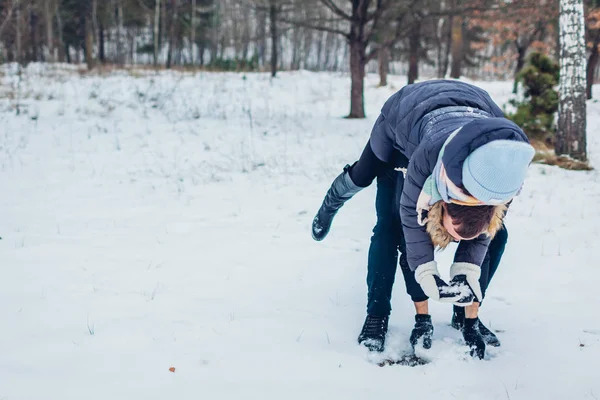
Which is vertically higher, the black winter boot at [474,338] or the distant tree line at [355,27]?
the distant tree line at [355,27]

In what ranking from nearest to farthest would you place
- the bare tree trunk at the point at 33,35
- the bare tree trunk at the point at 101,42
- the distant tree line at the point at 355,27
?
1. the distant tree line at the point at 355,27
2. the bare tree trunk at the point at 33,35
3. the bare tree trunk at the point at 101,42

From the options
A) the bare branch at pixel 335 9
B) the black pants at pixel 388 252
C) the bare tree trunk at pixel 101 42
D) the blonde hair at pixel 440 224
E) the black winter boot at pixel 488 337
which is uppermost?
the bare tree trunk at pixel 101 42

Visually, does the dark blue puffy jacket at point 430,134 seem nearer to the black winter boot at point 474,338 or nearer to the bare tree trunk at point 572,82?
the black winter boot at point 474,338

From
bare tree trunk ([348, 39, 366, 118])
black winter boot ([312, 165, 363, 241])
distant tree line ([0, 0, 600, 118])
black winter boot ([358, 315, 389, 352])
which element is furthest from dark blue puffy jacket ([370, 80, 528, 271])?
bare tree trunk ([348, 39, 366, 118])

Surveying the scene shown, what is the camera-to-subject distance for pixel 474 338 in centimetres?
251

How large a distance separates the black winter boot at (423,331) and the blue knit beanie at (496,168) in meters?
1.12

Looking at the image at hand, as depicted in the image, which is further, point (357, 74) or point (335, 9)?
point (357, 74)

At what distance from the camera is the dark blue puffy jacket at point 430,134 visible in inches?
65.1

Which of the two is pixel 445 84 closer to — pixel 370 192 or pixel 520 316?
pixel 520 316

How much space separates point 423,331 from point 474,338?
26cm

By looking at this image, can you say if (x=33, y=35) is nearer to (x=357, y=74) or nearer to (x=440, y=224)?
(x=357, y=74)

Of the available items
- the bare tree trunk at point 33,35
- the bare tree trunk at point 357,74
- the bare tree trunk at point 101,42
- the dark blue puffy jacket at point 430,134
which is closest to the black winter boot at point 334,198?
the dark blue puffy jacket at point 430,134

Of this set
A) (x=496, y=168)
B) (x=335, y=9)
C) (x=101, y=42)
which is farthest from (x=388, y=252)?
(x=101, y=42)

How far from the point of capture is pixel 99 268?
11.6ft
